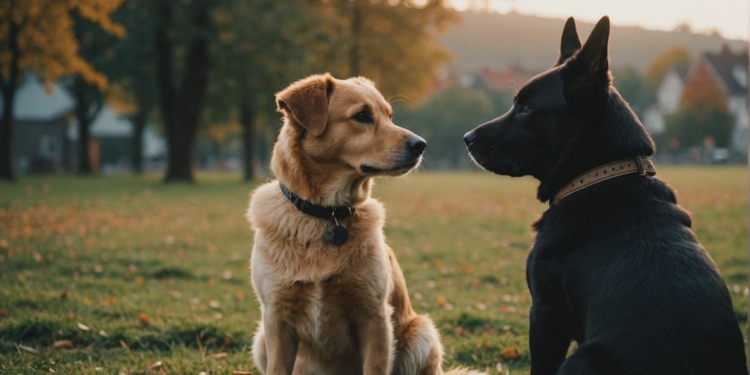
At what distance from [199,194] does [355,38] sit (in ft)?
39.7

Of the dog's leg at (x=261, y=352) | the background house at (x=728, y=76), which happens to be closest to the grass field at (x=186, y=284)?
the dog's leg at (x=261, y=352)

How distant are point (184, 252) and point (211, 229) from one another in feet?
9.81

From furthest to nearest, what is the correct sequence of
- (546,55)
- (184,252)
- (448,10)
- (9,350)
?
1. (546,55)
2. (448,10)
3. (184,252)
4. (9,350)

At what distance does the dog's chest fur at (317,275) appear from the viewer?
3830 millimetres

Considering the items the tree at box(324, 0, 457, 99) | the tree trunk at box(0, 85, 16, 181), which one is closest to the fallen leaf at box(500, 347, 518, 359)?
the tree at box(324, 0, 457, 99)

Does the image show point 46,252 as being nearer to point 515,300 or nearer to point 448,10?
point 515,300

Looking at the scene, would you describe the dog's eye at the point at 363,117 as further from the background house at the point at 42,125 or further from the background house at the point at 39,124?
the background house at the point at 39,124

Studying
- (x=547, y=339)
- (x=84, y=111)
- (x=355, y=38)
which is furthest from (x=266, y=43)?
(x=547, y=339)

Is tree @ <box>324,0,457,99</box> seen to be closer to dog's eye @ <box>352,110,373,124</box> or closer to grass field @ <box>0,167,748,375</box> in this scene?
grass field @ <box>0,167,748,375</box>

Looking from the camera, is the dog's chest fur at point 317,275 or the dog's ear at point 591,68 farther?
the dog's chest fur at point 317,275

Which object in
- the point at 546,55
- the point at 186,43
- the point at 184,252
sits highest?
the point at 546,55

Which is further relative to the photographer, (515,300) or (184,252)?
(184,252)

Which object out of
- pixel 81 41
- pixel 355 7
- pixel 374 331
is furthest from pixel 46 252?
pixel 81 41

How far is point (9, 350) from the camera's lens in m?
4.86
